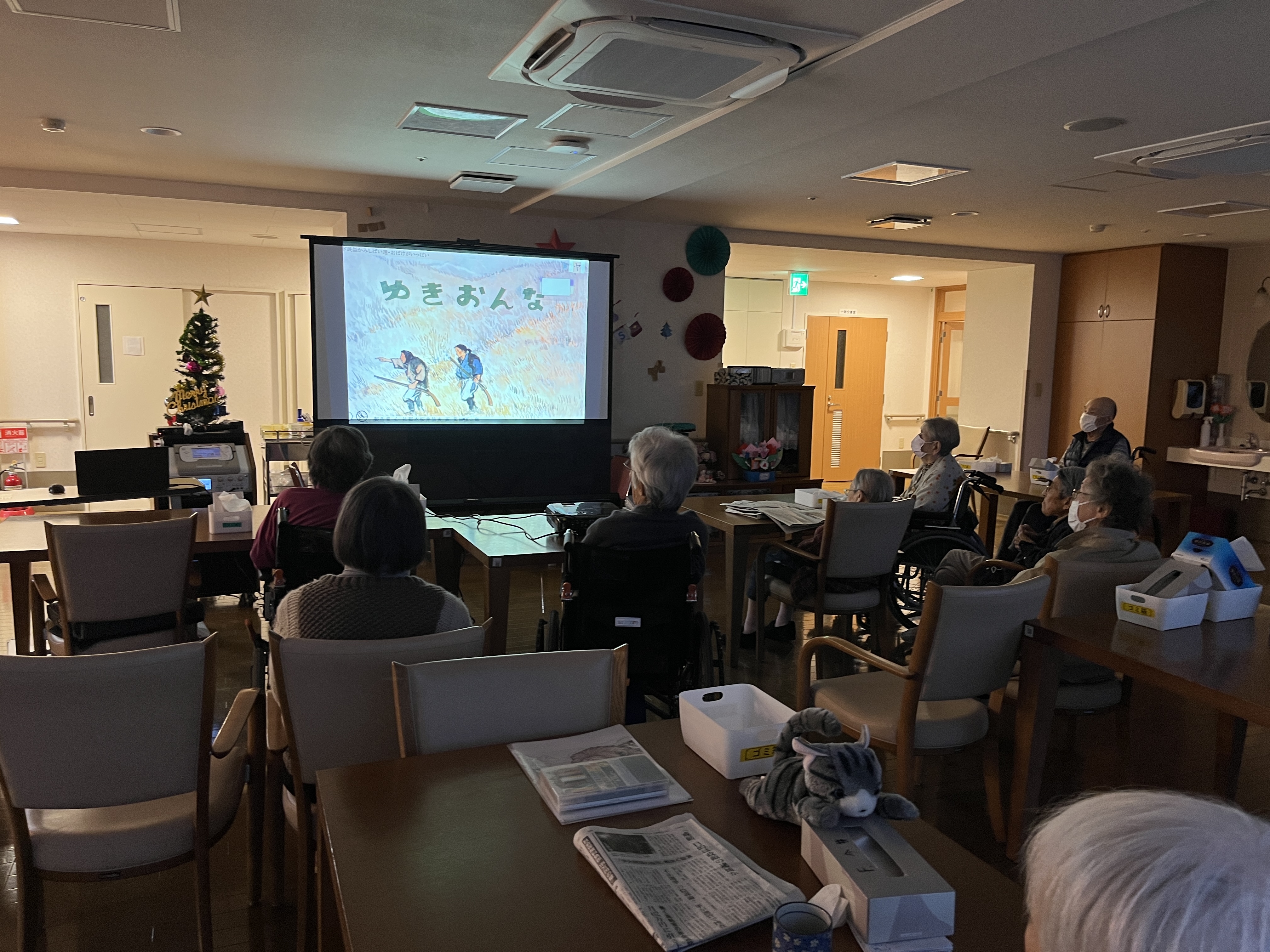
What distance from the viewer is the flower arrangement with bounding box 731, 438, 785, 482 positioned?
24.1 feet

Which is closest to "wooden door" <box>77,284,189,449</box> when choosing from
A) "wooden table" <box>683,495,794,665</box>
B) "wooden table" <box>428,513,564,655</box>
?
"wooden table" <box>428,513,564,655</box>

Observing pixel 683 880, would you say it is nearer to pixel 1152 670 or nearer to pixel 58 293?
pixel 1152 670

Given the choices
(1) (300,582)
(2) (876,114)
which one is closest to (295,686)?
(1) (300,582)

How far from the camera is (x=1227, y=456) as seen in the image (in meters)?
7.89

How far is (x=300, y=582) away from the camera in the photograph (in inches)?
126

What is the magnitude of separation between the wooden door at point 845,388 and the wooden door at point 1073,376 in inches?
97.8

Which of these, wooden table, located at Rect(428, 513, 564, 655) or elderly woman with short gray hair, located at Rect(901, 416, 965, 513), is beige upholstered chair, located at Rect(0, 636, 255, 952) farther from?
elderly woman with short gray hair, located at Rect(901, 416, 965, 513)

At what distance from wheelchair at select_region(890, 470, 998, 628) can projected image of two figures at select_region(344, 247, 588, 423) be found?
2942mm

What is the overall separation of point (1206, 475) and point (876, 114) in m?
6.93

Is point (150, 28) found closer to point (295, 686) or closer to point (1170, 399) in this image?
point (295, 686)

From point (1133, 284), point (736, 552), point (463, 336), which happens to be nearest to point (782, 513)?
point (736, 552)

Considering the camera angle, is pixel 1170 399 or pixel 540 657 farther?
pixel 1170 399

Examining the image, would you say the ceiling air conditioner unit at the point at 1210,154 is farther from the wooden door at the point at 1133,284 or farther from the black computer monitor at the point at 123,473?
the black computer monitor at the point at 123,473

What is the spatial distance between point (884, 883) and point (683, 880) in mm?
283
